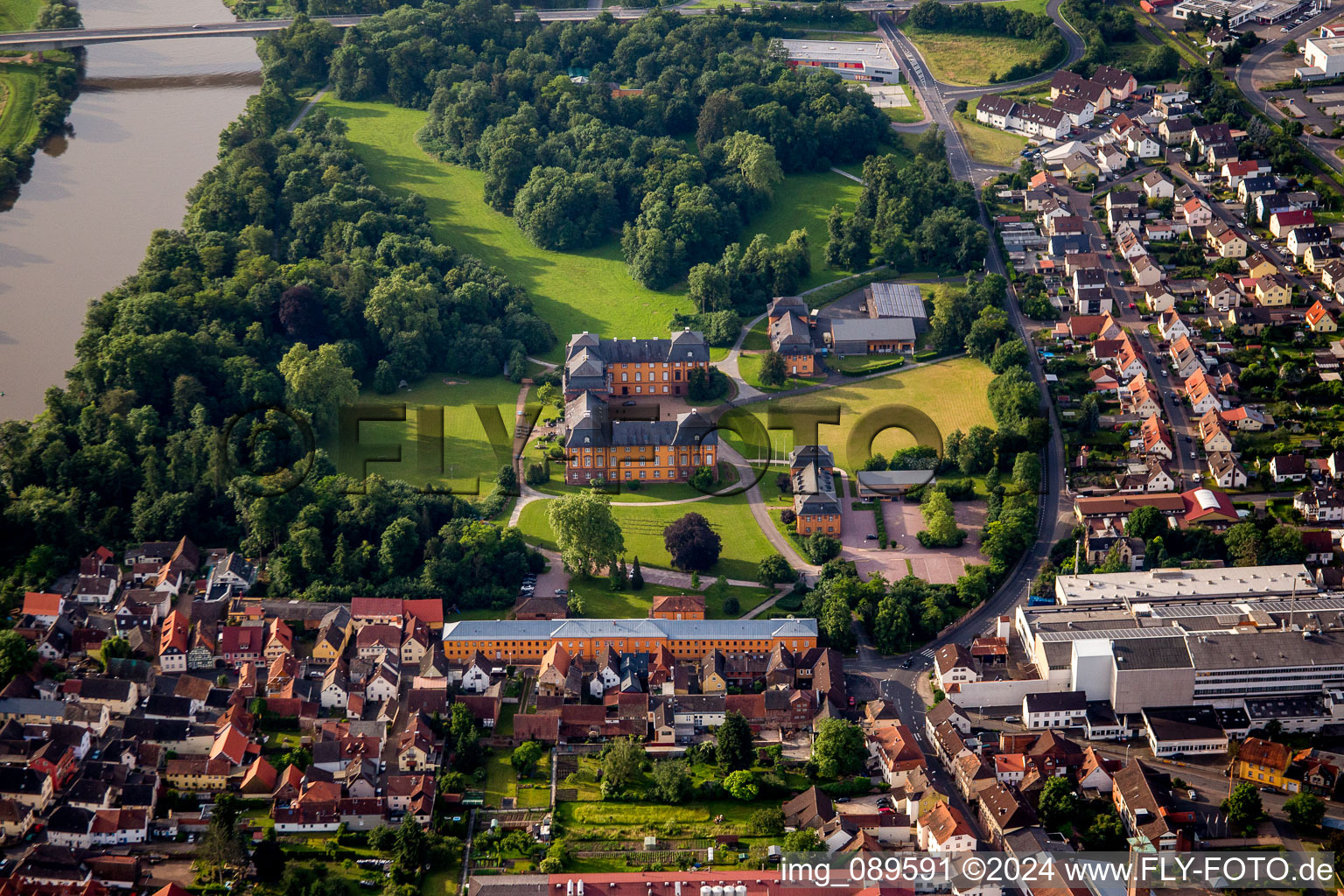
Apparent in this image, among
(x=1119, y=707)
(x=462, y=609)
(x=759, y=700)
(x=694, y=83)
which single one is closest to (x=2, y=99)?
(x=694, y=83)

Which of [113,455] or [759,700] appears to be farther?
[113,455]

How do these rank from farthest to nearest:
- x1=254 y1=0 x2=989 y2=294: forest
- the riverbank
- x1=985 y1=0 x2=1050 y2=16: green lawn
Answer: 1. x1=985 y1=0 x2=1050 y2=16: green lawn
2. the riverbank
3. x1=254 y1=0 x2=989 y2=294: forest

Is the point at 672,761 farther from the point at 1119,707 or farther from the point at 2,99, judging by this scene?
the point at 2,99

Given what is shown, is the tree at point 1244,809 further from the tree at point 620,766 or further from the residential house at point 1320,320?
the residential house at point 1320,320

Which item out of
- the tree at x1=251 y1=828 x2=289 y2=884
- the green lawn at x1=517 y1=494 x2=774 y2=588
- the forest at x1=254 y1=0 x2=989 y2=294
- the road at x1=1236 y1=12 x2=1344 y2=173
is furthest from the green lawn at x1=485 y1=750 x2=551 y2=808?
the road at x1=1236 y1=12 x2=1344 y2=173

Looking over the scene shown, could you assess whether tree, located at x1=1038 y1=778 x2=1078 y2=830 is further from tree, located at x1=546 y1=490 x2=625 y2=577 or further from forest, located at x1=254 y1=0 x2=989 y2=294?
forest, located at x1=254 y1=0 x2=989 y2=294

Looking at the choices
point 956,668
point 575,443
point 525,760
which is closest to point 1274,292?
point 956,668
